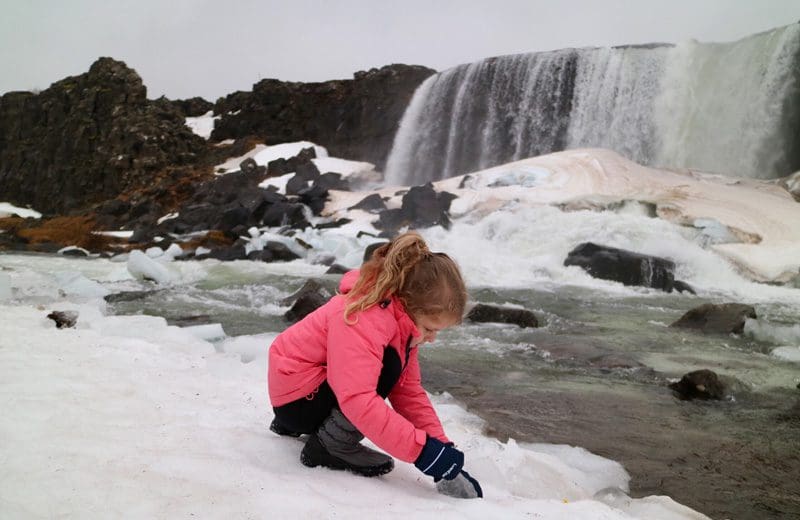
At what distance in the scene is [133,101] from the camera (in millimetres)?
37219

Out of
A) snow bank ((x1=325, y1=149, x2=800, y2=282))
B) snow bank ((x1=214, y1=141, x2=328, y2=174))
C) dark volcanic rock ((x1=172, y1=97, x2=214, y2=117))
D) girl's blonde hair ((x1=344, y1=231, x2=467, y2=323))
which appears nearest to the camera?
girl's blonde hair ((x1=344, y1=231, x2=467, y2=323))

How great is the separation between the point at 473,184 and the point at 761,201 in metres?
7.55

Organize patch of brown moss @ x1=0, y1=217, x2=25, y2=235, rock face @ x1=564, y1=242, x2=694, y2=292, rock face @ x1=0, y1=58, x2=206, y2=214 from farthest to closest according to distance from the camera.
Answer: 1. rock face @ x1=0, y1=58, x2=206, y2=214
2. patch of brown moss @ x1=0, y1=217, x2=25, y2=235
3. rock face @ x1=564, y1=242, x2=694, y2=292

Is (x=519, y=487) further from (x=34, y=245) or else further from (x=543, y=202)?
(x=34, y=245)

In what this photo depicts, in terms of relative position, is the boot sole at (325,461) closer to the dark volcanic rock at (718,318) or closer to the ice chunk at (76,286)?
the dark volcanic rock at (718,318)

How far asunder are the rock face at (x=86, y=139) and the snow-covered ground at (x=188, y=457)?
110 feet

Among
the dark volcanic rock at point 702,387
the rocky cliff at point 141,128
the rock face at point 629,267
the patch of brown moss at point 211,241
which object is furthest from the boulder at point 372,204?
the dark volcanic rock at point 702,387

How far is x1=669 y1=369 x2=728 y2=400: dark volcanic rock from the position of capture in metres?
4.54

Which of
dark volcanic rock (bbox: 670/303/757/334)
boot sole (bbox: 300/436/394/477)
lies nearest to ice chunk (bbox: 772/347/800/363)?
dark volcanic rock (bbox: 670/303/757/334)

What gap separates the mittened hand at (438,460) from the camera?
2053 millimetres

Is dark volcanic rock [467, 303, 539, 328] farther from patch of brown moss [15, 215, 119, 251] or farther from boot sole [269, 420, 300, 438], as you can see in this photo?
patch of brown moss [15, 215, 119, 251]

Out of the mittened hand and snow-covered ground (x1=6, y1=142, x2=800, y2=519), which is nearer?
snow-covered ground (x1=6, y1=142, x2=800, y2=519)

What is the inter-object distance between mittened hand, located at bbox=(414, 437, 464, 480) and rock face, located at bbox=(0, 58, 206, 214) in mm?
35342

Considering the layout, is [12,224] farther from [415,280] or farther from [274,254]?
[415,280]
